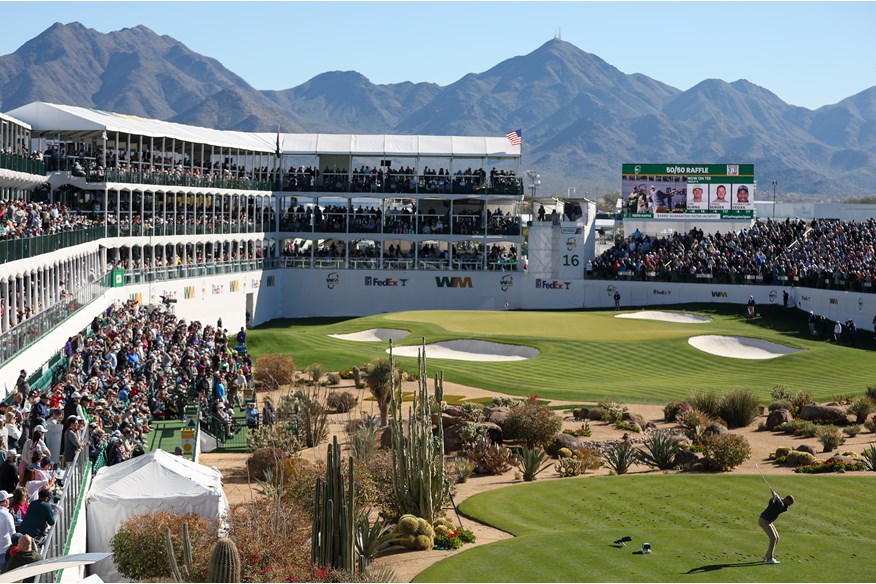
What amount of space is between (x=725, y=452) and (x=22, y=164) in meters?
27.1

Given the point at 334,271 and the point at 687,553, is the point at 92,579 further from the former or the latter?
the point at 334,271

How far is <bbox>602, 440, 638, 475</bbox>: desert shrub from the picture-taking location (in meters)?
29.9

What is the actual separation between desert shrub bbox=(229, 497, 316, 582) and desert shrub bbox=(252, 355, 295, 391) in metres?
21.5

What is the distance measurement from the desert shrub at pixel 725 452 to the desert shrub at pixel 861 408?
315 inches

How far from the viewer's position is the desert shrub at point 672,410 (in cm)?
3700

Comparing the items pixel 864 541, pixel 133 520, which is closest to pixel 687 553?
pixel 864 541

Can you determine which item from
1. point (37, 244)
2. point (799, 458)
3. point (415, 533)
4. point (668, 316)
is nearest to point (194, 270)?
point (37, 244)

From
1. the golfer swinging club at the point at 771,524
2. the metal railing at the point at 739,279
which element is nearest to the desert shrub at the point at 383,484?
the golfer swinging club at the point at 771,524

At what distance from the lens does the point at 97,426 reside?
2481cm

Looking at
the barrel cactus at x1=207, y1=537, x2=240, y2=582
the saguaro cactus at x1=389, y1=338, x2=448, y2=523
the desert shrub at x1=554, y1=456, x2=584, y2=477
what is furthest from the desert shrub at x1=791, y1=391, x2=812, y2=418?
the barrel cactus at x1=207, y1=537, x2=240, y2=582

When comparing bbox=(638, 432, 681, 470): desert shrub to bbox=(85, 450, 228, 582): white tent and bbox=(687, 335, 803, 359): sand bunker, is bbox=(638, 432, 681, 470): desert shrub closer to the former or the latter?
bbox=(85, 450, 228, 582): white tent

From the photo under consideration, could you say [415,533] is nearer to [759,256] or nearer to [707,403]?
[707,403]

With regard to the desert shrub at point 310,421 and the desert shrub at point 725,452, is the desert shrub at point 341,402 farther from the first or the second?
the desert shrub at point 725,452

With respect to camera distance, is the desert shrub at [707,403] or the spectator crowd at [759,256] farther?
the spectator crowd at [759,256]
